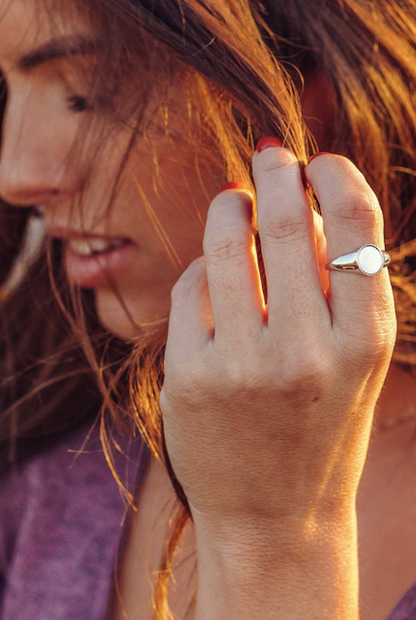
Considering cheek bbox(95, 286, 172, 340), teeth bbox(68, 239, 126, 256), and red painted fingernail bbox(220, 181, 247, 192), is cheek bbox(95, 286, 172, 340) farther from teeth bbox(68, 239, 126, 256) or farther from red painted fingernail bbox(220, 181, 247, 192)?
red painted fingernail bbox(220, 181, 247, 192)

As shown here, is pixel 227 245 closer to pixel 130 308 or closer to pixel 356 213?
pixel 356 213

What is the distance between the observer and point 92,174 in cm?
105

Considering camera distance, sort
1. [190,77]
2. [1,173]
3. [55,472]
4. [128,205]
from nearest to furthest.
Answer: [190,77], [128,205], [1,173], [55,472]

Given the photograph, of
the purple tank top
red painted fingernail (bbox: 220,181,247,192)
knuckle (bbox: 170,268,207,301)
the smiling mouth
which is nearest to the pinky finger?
knuckle (bbox: 170,268,207,301)

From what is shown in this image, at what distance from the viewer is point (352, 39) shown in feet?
→ 3.24

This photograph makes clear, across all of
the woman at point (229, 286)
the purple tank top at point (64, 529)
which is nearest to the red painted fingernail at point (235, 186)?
the woman at point (229, 286)

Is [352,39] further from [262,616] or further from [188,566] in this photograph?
[188,566]

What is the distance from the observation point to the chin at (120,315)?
1.21 meters

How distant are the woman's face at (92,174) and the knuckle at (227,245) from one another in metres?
0.28

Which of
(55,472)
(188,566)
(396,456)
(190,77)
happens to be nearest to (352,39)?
(190,77)

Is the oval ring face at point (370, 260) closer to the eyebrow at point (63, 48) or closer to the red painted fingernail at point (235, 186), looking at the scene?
the red painted fingernail at point (235, 186)

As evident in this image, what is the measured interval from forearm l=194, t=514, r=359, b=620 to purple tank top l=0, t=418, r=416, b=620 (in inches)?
19.7

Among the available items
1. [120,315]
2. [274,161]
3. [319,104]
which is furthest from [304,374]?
[120,315]

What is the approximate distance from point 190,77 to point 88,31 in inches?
6.5
